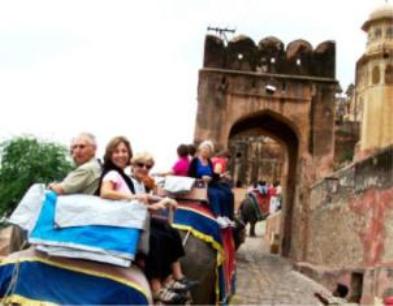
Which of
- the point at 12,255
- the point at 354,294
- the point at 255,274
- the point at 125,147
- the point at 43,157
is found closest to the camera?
the point at 12,255

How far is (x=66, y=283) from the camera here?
459 cm

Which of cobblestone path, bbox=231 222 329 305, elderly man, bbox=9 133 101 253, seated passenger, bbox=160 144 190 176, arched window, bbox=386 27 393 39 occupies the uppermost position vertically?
arched window, bbox=386 27 393 39

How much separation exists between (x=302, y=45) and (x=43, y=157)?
13.8 meters

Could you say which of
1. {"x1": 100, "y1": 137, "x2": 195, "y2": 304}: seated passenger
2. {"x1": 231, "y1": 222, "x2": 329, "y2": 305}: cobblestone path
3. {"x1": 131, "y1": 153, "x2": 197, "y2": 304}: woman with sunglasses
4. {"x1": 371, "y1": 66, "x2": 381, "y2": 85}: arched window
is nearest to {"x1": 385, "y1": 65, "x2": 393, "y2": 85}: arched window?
{"x1": 371, "y1": 66, "x2": 381, "y2": 85}: arched window

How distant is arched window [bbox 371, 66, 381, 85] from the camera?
1903 inches

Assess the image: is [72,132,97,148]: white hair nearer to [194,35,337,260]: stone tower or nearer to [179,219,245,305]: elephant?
[179,219,245,305]: elephant

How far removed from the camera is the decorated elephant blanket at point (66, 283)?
14.9 feet

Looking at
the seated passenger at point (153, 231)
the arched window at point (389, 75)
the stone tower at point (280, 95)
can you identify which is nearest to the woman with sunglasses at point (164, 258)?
the seated passenger at point (153, 231)

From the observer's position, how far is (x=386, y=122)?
44406 mm

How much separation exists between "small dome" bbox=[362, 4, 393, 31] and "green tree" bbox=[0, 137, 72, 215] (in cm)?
3286

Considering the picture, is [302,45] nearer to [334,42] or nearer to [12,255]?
[334,42]

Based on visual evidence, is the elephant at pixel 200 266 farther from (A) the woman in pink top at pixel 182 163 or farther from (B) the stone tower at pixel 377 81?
(B) the stone tower at pixel 377 81

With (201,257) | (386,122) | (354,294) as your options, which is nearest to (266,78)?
(354,294)

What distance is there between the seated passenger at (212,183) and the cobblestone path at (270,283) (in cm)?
360
